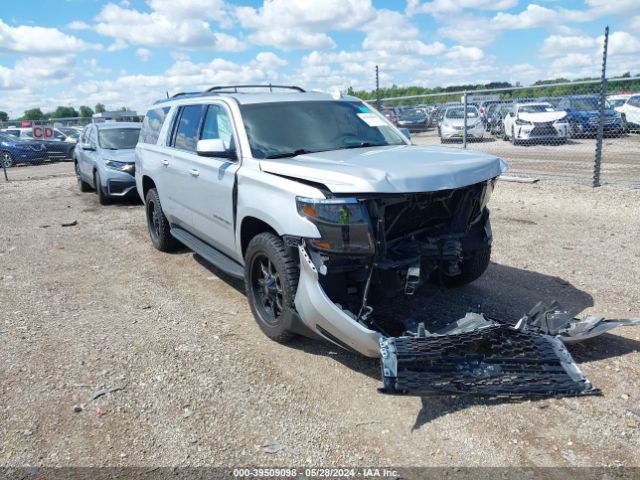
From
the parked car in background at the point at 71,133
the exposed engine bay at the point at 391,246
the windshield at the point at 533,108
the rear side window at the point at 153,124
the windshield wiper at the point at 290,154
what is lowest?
the exposed engine bay at the point at 391,246

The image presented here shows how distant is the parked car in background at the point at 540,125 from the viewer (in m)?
17.2

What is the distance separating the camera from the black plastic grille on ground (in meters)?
3.38

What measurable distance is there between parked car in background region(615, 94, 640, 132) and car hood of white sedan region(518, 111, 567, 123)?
3.58 metres

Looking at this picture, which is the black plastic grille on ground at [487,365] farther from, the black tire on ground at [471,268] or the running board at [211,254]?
the running board at [211,254]

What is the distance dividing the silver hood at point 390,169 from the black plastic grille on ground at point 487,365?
3.23 feet

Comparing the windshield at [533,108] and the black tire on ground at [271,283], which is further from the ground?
the windshield at [533,108]

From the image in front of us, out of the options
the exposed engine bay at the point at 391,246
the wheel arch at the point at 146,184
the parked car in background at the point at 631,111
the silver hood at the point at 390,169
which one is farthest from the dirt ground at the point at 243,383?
the parked car in background at the point at 631,111

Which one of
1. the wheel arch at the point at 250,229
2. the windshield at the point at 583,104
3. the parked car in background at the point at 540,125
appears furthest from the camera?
the parked car in background at the point at 540,125

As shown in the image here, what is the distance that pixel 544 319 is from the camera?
13.5ft

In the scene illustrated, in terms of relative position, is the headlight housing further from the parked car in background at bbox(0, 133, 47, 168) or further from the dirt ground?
the parked car in background at bbox(0, 133, 47, 168)

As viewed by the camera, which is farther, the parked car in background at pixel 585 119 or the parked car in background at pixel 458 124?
the parked car in background at pixel 458 124

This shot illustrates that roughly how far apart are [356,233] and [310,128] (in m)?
1.76

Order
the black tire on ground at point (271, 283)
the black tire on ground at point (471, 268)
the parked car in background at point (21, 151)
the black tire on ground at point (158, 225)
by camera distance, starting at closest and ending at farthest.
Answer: the black tire on ground at point (271, 283) < the black tire on ground at point (471, 268) < the black tire on ground at point (158, 225) < the parked car in background at point (21, 151)

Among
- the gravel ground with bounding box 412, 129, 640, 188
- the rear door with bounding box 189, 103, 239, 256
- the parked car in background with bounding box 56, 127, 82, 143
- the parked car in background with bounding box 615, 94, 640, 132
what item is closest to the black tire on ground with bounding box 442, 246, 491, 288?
the rear door with bounding box 189, 103, 239, 256
